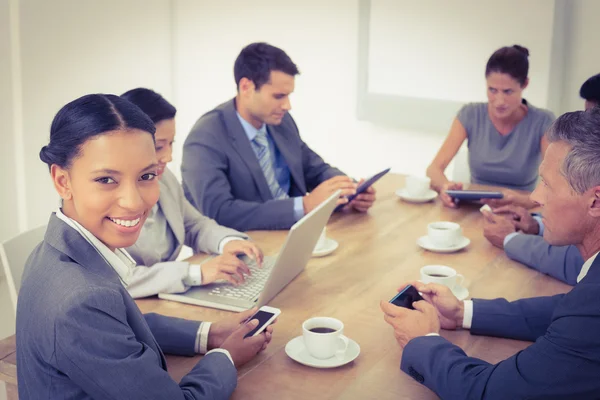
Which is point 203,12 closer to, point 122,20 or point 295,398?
point 122,20

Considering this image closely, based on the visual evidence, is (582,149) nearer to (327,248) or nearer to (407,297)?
(407,297)

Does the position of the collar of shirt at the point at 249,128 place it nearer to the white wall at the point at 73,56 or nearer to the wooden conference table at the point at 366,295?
the wooden conference table at the point at 366,295

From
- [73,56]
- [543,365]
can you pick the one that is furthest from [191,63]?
[543,365]

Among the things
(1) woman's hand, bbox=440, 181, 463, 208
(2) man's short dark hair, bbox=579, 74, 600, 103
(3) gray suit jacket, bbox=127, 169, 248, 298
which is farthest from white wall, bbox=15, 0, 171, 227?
(2) man's short dark hair, bbox=579, 74, 600, 103

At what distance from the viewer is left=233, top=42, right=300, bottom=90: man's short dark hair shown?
319cm

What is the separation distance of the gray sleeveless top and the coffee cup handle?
2107 mm

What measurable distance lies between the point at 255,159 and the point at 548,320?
4.93 ft

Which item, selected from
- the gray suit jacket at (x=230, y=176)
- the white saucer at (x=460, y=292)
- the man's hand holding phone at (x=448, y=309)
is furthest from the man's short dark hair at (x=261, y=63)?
the man's hand holding phone at (x=448, y=309)

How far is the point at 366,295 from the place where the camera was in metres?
2.19

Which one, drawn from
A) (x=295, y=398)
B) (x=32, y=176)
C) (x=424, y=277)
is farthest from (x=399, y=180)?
(x=32, y=176)

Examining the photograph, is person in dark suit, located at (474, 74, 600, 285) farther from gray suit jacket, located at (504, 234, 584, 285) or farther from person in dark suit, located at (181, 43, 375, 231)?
person in dark suit, located at (181, 43, 375, 231)

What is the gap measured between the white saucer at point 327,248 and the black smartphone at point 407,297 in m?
0.53

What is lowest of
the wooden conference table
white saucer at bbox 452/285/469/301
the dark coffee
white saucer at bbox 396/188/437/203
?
the wooden conference table

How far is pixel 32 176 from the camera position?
4.61m
